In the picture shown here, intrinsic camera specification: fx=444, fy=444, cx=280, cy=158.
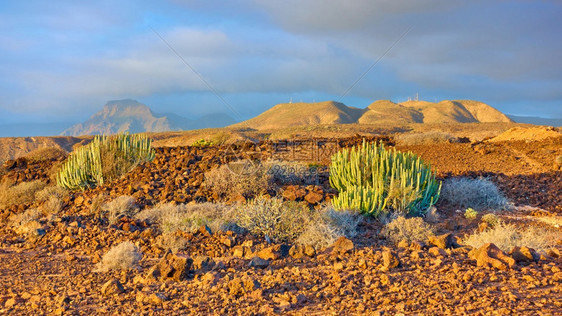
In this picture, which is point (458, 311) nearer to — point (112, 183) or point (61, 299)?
point (61, 299)

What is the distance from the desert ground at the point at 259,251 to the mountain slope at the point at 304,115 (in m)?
75.2

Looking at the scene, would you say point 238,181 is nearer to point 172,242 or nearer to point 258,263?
point 172,242

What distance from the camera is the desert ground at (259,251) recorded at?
416cm

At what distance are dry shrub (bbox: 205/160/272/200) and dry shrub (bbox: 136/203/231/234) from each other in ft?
3.43

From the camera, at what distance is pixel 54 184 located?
12500mm

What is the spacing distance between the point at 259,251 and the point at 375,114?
9182 centimetres

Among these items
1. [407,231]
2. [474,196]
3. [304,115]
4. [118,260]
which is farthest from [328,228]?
[304,115]

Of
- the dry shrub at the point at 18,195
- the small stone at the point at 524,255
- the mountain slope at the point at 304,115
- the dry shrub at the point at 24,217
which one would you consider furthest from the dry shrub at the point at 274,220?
the mountain slope at the point at 304,115

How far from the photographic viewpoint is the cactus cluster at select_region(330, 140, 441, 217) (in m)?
8.14

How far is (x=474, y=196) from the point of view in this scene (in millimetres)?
9773

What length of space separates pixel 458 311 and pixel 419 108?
367 feet

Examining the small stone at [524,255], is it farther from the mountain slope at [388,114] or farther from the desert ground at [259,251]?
the mountain slope at [388,114]

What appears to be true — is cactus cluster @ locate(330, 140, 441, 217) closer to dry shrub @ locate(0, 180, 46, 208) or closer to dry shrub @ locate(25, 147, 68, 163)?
dry shrub @ locate(0, 180, 46, 208)

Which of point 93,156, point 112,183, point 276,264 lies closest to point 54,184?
point 93,156
